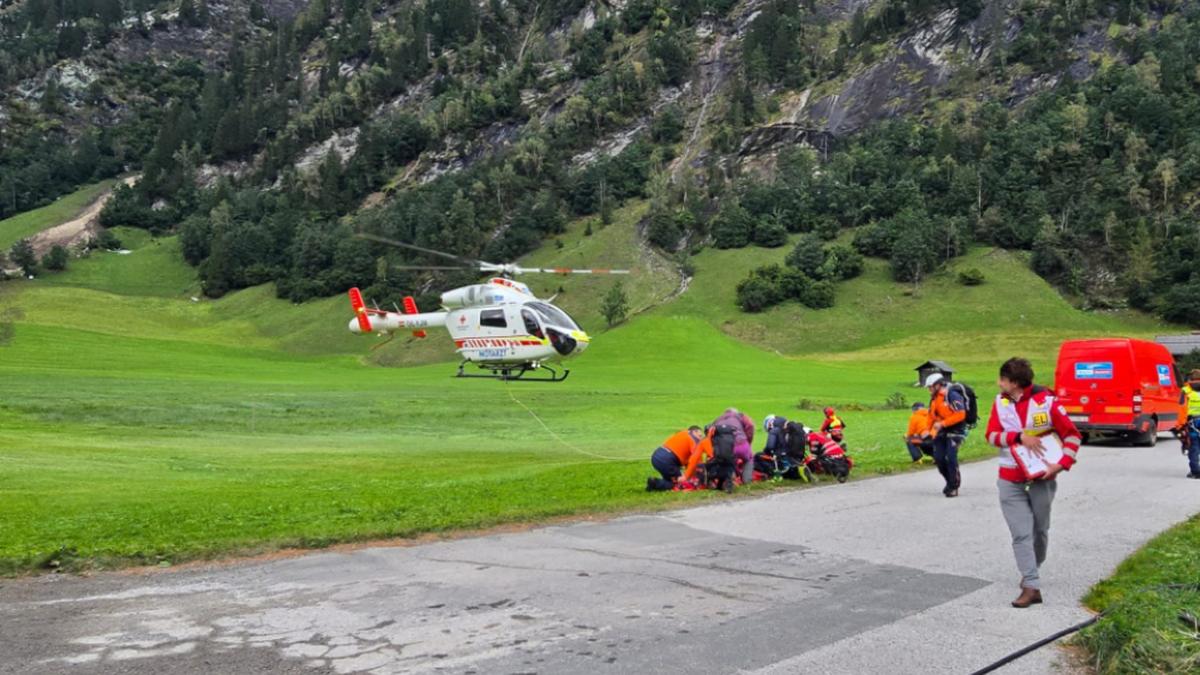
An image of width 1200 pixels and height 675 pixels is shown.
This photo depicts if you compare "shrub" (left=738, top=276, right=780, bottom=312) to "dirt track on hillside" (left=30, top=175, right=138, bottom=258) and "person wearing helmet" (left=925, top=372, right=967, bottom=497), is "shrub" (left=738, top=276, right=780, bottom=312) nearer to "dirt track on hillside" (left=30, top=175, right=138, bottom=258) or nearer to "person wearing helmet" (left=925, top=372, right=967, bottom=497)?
"person wearing helmet" (left=925, top=372, right=967, bottom=497)

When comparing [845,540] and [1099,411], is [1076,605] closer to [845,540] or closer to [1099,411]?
[845,540]

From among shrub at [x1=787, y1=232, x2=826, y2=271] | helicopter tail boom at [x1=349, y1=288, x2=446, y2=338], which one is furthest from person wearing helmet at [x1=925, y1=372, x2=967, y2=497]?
shrub at [x1=787, y1=232, x2=826, y2=271]

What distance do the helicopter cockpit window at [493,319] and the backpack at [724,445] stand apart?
13.4m

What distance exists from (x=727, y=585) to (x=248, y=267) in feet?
494

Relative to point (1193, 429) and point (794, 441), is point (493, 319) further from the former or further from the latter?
point (1193, 429)

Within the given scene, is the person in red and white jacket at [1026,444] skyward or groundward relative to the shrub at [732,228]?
groundward

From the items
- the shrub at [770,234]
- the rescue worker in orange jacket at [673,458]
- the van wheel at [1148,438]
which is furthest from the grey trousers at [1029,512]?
the shrub at [770,234]

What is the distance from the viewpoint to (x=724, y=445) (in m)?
16.3

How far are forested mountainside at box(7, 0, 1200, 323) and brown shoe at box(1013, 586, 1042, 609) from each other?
103153 mm

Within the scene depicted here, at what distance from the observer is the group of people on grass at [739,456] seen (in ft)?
54.2

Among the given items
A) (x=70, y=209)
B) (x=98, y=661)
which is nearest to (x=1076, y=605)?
(x=98, y=661)

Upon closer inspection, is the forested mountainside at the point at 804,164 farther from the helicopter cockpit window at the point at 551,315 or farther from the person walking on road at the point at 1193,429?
the person walking on road at the point at 1193,429

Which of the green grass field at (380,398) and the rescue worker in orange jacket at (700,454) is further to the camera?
the rescue worker in orange jacket at (700,454)

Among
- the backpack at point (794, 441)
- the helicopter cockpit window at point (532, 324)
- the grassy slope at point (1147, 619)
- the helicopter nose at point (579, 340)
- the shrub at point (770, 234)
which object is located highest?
the shrub at point (770, 234)
